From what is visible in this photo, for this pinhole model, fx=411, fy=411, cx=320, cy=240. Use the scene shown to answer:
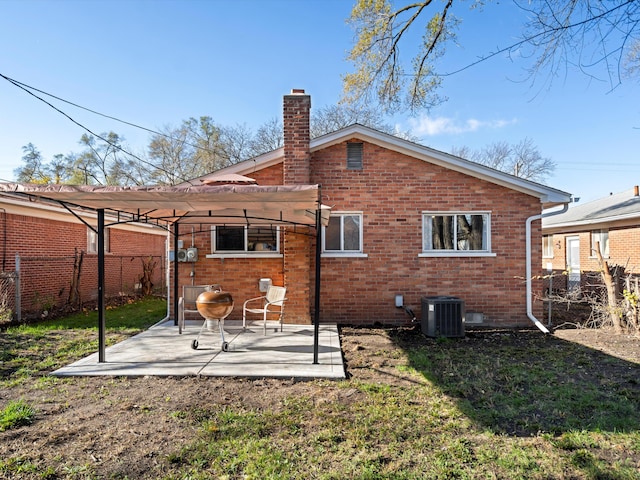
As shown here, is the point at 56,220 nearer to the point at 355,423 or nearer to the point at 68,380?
the point at 68,380

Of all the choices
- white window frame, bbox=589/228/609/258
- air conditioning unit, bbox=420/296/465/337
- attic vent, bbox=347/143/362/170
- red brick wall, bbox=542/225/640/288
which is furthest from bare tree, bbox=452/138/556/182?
air conditioning unit, bbox=420/296/465/337

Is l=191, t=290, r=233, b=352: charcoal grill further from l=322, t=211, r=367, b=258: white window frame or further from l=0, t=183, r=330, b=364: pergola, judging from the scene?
l=322, t=211, r=367, b=258: white window frame

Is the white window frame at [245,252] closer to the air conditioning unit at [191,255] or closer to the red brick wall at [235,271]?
the red brick wall at [235,271]

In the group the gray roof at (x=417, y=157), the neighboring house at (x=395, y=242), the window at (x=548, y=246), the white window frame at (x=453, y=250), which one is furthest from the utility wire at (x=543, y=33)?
the window at (x=548, y=246)

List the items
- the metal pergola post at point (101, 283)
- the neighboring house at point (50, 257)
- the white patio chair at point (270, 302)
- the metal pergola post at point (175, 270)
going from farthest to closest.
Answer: the neighboring house at point (50, 257), the metal pergola post at point (175, 270), the white patio chair at point (270, 302), the metal pergola post at point (101, 283)

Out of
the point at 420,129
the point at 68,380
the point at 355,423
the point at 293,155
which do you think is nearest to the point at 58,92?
the point at 293,155

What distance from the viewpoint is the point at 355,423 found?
394cm

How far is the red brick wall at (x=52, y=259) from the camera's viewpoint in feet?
33.7

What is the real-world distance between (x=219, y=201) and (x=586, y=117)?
47.1 feet

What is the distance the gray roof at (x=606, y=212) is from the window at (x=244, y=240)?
36.4 ft

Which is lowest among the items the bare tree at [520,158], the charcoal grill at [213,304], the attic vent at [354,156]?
the charcoal grill at [213,304]

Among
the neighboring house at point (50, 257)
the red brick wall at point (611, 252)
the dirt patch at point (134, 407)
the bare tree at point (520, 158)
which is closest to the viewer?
the dirt patch at point (134, 407)

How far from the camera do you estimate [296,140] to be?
8719 millimetres

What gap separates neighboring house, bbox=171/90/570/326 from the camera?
9.01 meters
